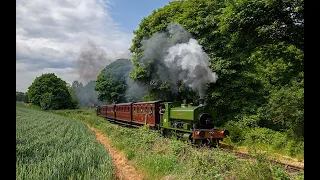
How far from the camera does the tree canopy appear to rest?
9.54 m

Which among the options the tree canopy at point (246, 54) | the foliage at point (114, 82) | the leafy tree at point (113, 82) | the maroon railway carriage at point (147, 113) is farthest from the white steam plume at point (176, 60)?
the leafy tree at point (113, 82)

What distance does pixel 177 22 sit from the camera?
1838 cm

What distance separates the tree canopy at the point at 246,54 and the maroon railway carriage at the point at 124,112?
7.38 ft

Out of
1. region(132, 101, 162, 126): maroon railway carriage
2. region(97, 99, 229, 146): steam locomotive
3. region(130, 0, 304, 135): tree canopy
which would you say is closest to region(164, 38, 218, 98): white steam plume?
region(130, 0, 304, 135): tree canopy

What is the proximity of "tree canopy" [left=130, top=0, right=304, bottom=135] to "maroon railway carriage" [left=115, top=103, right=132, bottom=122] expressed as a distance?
2.25 meters

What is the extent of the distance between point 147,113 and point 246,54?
659 cm

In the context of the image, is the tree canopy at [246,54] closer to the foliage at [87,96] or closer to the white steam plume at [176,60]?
the white steam plume at [176,60]

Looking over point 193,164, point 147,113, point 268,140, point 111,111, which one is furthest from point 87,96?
point 193,164

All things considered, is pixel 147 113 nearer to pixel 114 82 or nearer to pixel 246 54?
pixel 246 54

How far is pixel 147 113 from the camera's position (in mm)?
16406
